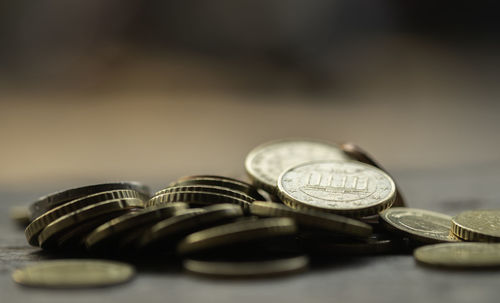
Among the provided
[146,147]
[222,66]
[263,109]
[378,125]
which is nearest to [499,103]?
[378,125]

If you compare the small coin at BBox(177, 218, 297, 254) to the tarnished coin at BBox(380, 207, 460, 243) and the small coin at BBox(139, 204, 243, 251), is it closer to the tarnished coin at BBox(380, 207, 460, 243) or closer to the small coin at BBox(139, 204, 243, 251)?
the small coin at BBox(139, 204, 243, 251)

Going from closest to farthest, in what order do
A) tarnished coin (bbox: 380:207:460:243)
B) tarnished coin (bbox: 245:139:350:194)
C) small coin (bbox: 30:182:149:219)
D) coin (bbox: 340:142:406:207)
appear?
tarnished coin (bbox: 380:207:460:243) < small coin (bbox: 30:182:149:219) < tarnished coin (bbox: 245:139:350:194) < coin (bbox: 340:142:406:207)

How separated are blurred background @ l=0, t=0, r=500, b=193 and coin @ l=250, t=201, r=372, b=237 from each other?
12.4ft

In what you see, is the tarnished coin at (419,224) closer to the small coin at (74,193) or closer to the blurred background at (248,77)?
the small coin at (74,193)

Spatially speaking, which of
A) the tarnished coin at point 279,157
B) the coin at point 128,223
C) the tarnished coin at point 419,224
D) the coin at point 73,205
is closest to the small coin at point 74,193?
the coin at point 73,205

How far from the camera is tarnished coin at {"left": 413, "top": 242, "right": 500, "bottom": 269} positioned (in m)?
1.77

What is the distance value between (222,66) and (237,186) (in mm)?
6744

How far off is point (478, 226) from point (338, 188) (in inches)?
18.4

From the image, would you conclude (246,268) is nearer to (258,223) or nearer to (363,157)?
(258,223)

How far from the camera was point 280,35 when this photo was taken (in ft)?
29.8

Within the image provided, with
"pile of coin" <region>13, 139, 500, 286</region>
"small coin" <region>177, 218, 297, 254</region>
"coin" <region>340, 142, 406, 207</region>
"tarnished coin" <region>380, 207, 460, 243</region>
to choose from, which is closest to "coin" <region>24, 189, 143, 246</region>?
"pile of coin" <region>13, 139, 500, 286</region>

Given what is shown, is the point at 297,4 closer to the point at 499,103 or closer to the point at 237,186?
the point at 499,103

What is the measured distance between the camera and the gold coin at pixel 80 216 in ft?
6.48

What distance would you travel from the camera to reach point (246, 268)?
170cm
